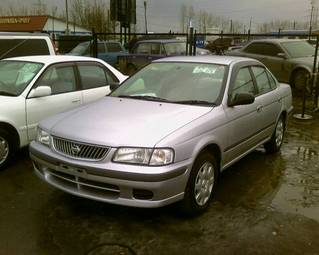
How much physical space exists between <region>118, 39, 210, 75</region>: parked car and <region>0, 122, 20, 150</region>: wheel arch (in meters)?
10.1

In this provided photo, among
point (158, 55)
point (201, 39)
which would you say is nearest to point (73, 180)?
point (158, 55)

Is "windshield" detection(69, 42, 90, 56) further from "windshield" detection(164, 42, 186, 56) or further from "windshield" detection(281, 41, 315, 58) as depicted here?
"windshield" detection(281, 41, 315, 58)

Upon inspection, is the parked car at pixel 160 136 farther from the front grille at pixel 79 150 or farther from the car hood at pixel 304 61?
the car hood at pixel 304 61

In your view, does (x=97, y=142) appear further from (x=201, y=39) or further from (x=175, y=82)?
(x=201, y=39)

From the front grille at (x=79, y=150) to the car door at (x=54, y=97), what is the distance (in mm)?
1833

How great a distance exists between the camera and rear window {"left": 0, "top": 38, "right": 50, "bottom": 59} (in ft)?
27.9

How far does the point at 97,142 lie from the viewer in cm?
372

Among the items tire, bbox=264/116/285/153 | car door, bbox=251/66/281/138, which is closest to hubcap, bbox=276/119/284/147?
tire, bbox=264/116/285/153

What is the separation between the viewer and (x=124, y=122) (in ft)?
13.3

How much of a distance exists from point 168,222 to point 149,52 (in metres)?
12.4

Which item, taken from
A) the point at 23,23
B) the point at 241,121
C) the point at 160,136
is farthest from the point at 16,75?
the point at 23,23

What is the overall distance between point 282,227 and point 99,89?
153 inches

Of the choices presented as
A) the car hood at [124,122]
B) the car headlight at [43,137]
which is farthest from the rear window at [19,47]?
the car headlight at [43,137]

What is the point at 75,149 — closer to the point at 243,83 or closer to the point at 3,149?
the point at 3,149
